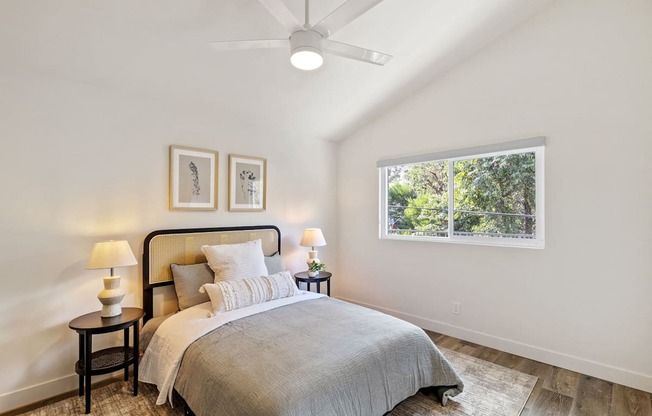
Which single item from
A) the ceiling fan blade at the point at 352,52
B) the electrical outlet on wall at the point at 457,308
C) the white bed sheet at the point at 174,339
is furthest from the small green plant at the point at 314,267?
the ceiling fan blade at the point at 352,52

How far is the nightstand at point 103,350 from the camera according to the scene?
79.7 inches

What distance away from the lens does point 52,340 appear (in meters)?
2.25

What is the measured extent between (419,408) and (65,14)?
3391 millimetres

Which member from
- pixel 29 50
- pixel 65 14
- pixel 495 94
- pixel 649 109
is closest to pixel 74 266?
pixel 29 50

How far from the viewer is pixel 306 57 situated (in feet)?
5.78

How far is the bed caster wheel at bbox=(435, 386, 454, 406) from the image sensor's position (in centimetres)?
215

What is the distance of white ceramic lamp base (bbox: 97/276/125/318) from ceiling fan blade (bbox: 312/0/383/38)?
220cm

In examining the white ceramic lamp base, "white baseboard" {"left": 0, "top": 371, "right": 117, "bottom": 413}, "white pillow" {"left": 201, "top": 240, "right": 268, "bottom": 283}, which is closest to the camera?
"white baseboard" {"left": 0, "top": 371, "right": 117, "bottom": 413}

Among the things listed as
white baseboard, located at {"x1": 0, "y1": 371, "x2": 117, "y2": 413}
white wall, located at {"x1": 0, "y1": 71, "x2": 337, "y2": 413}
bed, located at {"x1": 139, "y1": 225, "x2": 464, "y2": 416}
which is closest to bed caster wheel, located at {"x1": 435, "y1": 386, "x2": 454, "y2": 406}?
bed, located at {"x1": 139, "y1": 225, "x2": 464, "y2": 416}

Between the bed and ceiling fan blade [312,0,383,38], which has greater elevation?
ceiling fan blade [312,0,383,38]

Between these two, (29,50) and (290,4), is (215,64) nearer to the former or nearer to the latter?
(290,4)

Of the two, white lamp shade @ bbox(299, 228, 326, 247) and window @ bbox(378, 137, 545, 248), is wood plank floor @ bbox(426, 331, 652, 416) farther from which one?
white lamp shade @ bbox(299, 228, 326, 247)

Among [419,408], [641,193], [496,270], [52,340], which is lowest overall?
[419,408]

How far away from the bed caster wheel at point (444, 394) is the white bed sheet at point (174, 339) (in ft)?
4.47
